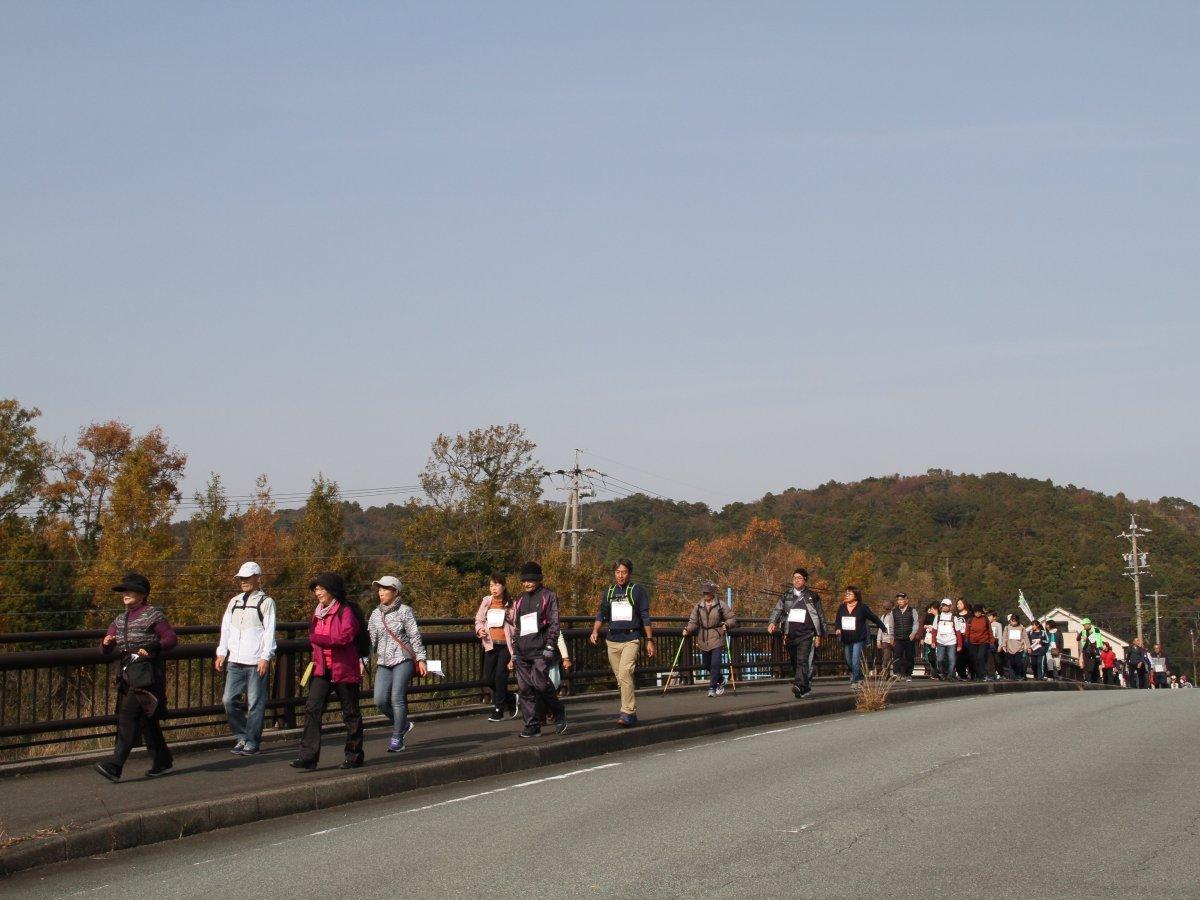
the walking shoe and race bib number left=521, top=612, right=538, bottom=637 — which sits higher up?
race bib number left=521, top=612, right=538, bottom=637

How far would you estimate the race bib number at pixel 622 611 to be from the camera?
15406 mm

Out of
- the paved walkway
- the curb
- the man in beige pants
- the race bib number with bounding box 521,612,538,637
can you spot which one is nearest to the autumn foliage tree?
the paved walkway

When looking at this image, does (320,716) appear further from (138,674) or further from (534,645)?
(534,645)

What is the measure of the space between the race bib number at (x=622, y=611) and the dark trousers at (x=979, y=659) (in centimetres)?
1716

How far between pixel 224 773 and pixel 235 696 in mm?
1096

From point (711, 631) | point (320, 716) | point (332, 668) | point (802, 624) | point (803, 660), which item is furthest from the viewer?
point (711, 631)

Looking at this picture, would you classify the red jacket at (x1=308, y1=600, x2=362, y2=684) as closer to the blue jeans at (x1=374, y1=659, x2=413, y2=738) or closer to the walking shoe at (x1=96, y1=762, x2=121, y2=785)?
the blue jeans at (x1=374, y1=659, x2=413, y2=738)

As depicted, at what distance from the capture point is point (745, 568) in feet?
302

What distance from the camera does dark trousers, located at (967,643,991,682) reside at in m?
30.3

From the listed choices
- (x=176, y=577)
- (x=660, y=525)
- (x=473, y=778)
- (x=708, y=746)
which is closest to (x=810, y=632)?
(x=708, y=746)

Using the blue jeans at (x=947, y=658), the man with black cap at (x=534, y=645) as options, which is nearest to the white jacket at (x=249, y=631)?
the man with black cap at (x=534, y=645)

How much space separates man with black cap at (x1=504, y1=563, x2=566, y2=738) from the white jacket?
114 inches

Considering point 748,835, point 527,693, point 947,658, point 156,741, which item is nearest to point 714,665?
point 527,693

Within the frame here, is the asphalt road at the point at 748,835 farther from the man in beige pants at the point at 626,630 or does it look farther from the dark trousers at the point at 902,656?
the dark trousers at the point at 902,656
